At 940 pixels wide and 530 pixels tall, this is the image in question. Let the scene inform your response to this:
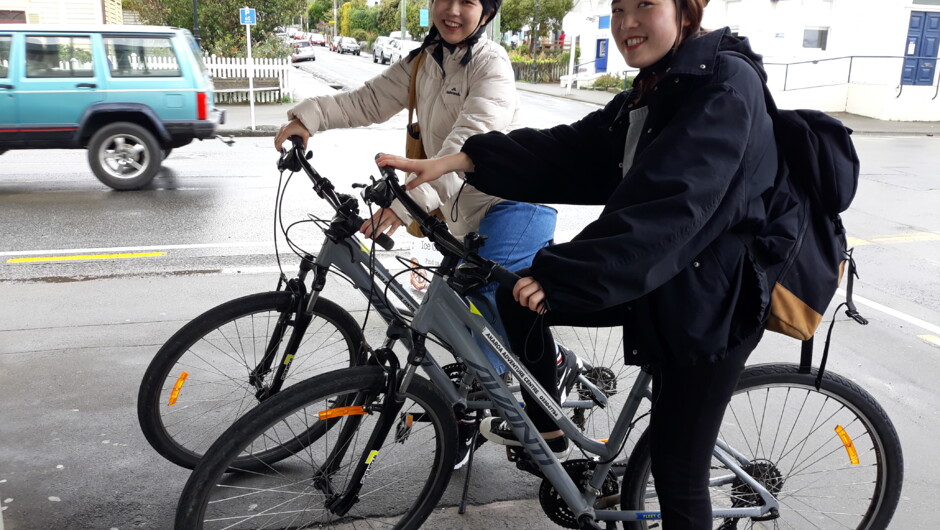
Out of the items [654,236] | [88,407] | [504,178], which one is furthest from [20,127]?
[654,236]

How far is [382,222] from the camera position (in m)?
2.69

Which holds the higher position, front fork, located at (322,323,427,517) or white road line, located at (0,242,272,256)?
front fork, located at (322,323,427,517)

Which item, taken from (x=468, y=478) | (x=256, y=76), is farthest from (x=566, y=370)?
(x=256, y=76)

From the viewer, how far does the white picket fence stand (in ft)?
65.8

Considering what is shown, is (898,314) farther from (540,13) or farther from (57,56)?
(540,13)

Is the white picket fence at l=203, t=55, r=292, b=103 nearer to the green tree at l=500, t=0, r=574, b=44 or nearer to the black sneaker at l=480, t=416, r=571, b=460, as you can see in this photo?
the green tree at l=500, t=0, r=574, b=44

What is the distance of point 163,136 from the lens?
9.90m

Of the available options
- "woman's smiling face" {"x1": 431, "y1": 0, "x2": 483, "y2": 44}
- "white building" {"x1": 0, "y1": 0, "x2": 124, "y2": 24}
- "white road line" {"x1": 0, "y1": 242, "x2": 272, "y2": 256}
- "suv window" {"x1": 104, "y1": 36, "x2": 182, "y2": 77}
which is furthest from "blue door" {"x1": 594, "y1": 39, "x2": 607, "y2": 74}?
"woman's smiling face" {"x1": 431, "y1": 0, "x2": 483, "y2": 44}

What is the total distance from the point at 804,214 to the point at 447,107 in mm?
1492

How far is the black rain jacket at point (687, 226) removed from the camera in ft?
6.20

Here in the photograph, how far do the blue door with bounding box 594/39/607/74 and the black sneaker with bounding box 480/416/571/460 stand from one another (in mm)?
29541

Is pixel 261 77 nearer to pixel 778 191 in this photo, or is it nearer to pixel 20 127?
pixel 20 127

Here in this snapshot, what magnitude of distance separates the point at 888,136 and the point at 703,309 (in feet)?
59.8

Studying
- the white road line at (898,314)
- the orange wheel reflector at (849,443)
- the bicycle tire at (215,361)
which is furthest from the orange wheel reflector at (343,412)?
the white road line at (898,314)
